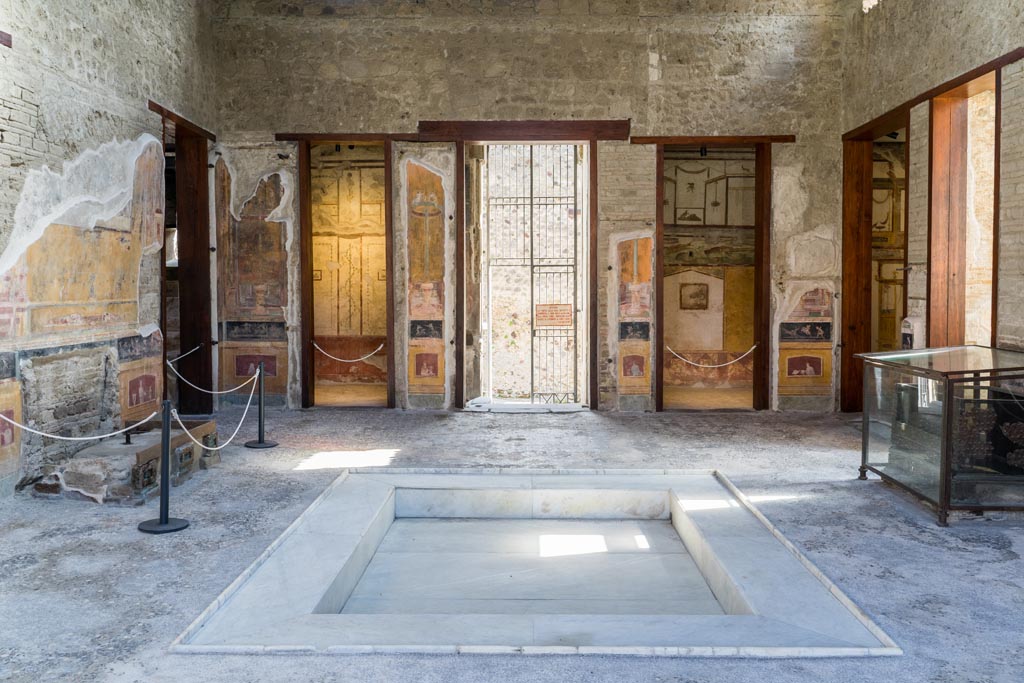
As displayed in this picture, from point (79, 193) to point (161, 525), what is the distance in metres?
2.86

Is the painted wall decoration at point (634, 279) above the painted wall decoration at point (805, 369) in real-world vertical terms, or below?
above

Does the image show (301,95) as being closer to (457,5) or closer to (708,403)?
(457,5)

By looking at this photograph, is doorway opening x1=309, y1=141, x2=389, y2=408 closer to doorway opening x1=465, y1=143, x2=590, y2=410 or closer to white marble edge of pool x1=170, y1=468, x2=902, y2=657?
doorway opening x1=465, y1=143, x2=590, y2=410

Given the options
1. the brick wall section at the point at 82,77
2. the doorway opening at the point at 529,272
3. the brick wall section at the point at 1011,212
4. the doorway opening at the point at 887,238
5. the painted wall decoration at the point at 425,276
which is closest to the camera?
the brick wall section at the point at 82,77

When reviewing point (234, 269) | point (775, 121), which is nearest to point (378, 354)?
point (234, 269)

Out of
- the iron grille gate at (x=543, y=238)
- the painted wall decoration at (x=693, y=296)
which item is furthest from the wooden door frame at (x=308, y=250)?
the iron grille gate at (x=543, y=238)

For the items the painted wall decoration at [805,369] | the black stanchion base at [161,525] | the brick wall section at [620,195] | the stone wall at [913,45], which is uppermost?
the stone wall at [913,45]

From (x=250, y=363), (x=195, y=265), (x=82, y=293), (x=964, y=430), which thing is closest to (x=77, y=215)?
(x=82, y=293)

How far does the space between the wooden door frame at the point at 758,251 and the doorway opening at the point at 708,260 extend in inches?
84.9

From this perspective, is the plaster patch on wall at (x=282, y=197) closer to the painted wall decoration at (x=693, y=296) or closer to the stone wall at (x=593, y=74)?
the stone wall at (x=593, y=74)

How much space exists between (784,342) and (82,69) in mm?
7105

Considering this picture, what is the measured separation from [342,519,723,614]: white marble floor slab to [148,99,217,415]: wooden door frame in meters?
4.33

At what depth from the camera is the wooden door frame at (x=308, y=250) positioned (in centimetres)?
905

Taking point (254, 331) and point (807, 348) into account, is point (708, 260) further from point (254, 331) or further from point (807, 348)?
point (254, 331)
